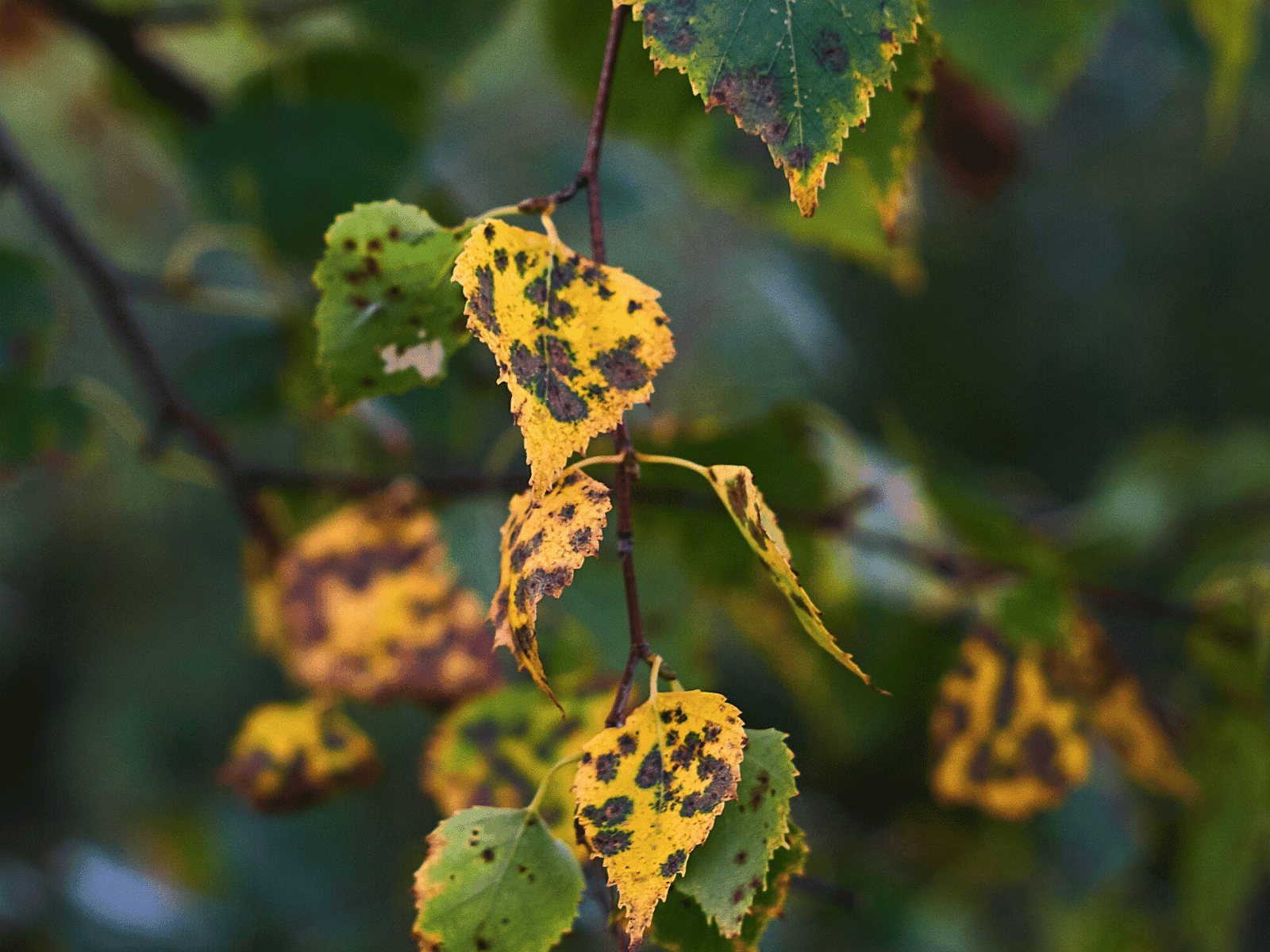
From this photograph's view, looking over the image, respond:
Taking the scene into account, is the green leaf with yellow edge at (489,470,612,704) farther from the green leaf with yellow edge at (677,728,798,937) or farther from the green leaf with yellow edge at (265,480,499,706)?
the green leaf with yellow edge at (265,480,499,706)

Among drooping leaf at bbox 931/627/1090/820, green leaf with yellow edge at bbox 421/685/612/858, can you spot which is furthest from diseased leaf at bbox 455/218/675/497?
drooping leaf at bbox 931/627/1090/820

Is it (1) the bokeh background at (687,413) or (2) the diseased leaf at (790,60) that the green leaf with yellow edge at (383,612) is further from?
(2) the diseased leaf at (790,60)

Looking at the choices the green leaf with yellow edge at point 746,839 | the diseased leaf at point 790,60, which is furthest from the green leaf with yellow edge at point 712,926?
the diseased leaf at point 790,60

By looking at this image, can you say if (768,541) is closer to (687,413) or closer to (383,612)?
(383,612)

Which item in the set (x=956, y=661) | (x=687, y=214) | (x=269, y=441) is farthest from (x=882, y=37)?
(x=269, y=441)

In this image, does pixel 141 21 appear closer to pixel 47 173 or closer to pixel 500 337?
pixel 500 337

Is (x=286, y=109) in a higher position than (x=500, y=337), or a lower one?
higher
